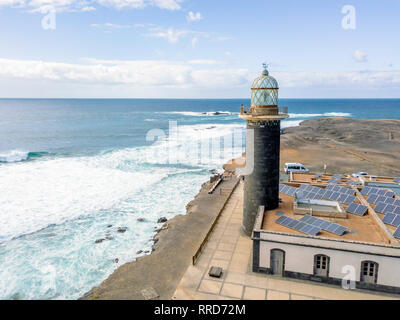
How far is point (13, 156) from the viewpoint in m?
54.8

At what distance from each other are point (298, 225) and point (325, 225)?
1.38 m

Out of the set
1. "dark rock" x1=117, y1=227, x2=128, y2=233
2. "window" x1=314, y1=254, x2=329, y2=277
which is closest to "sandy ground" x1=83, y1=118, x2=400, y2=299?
"dark rock" x1=117, y1=227, x2=128, y2=233

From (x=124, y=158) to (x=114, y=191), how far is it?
770 inches

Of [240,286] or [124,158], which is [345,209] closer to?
[240,286]

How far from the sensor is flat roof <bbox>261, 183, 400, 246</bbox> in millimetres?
14602

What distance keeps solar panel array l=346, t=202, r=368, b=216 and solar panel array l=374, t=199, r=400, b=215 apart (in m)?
0.89

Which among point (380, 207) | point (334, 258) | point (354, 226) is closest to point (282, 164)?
point (380, 207)

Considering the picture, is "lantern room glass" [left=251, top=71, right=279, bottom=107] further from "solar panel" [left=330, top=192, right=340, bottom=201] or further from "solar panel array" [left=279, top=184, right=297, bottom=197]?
"solar panel" [left=330, top=192, right=340, bottom=201]

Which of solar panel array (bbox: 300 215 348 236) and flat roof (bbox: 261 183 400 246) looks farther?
solar panel array (bbox: 300 215 348 236)

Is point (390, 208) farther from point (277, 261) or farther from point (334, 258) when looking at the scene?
point (277, 261)

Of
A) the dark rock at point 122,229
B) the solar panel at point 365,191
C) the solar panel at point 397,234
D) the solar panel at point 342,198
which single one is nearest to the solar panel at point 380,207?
the solar panel at point 342,198
